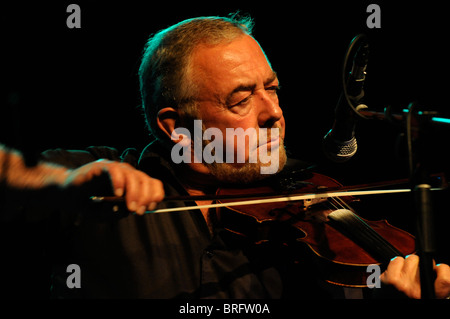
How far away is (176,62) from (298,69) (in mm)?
1035

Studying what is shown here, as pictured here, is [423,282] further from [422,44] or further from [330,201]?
[422,44]

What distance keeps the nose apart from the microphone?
465 mm

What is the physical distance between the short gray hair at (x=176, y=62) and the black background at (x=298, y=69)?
31cm

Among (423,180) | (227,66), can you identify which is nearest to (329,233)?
(423,180)

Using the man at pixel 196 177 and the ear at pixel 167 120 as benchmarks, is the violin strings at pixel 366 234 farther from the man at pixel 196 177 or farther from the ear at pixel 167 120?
the ear at pixel 167 120

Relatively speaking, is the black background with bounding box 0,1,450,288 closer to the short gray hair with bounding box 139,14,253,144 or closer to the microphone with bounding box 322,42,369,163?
the short gray hair with bounding box 139,14,253,144

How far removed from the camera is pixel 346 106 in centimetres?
125

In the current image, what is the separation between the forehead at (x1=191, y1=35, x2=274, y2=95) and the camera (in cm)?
180

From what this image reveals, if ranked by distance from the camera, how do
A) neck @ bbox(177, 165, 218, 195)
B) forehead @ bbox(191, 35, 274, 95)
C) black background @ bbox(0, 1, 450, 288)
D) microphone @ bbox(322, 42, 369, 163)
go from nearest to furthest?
microphone @ bbox(322, 42, 369, 163)
forehead @ bbox(191, 35, 274, 95)
neck @ bbox(177, 165, 218, 195)
black background @ bbox(0, 1, 450, 288)

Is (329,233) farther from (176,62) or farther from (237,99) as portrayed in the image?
(176,62)

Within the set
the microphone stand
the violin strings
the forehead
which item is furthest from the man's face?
the microphone stand

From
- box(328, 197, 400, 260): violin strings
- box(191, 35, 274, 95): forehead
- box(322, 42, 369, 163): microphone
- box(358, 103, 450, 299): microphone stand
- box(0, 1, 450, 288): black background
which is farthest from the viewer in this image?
box(0, 1, 450, 288): black background

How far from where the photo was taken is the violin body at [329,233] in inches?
56.3
